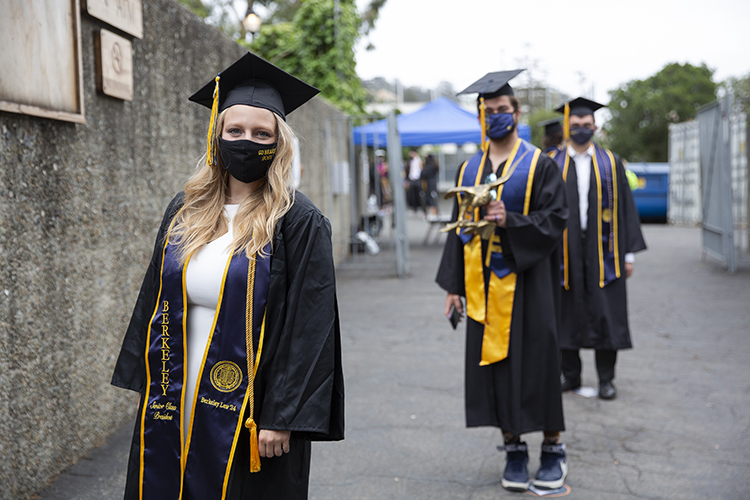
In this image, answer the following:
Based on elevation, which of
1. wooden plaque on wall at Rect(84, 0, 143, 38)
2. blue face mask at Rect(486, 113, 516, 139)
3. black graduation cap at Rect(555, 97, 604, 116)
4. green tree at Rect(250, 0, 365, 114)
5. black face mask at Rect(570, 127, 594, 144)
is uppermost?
green tree at Rect(250, 0, 365, 114)

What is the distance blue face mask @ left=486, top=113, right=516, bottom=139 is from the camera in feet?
11.3

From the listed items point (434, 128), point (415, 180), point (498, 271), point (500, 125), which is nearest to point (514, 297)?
point (498, 271)

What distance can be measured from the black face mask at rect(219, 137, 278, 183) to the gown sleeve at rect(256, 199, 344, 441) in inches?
8.4

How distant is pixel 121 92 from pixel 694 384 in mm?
4538

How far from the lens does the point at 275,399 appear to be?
80.0 inches

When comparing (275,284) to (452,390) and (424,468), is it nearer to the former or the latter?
(424,468)

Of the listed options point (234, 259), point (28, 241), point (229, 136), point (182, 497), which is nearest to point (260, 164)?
point (229, 136)

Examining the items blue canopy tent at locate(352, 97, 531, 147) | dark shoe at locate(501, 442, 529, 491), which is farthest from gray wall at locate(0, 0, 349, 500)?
blue canopy tent at locate(352, 97, 531, 147)

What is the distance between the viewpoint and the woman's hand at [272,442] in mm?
2033

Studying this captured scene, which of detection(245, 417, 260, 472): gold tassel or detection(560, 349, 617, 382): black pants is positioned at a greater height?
detection(245, 417, 260, 472): gold tassel

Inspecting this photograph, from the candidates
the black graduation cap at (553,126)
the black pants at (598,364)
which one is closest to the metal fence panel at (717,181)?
the black graduation cap at (553,126)

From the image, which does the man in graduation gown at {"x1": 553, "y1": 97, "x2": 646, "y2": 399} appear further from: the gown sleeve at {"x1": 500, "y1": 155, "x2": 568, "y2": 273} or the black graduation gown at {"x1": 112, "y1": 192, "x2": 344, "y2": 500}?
the black graduation gown at {"x1": 112, "y1": 192, "x2": 344, "y2": 500}

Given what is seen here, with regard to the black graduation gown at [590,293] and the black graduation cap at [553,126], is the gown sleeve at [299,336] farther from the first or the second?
the black graduation cap at [553,126]

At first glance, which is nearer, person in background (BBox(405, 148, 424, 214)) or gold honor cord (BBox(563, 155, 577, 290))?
gold honor cord (BBox(563, 155, 577, 290))
